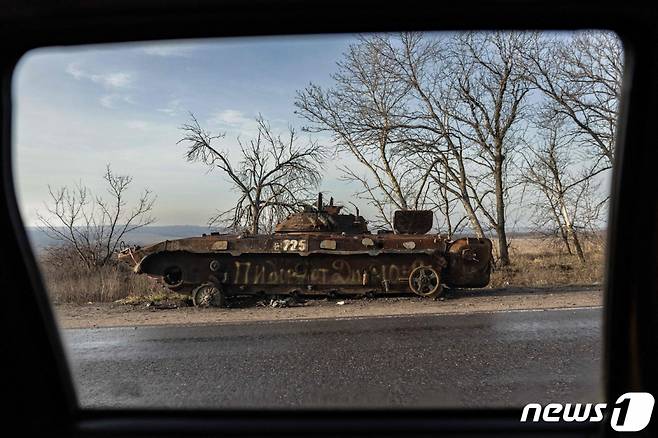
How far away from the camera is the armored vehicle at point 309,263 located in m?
11.5

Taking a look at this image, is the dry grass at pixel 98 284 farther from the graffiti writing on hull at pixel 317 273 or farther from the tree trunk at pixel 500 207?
the tree trunk at pixel 500 207

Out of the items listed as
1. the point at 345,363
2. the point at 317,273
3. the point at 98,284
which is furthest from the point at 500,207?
the point at 345,363

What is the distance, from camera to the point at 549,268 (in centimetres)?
1537

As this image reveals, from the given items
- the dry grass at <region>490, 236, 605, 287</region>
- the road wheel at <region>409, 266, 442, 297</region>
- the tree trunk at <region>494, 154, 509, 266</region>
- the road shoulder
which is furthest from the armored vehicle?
the tree trunk at <region>494, 154, 509, 266</region>

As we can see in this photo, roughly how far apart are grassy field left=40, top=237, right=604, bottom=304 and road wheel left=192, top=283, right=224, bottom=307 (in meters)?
1.02

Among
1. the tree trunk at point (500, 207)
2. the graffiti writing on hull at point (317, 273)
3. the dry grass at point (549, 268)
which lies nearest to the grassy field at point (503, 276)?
the dry grass at point (549, 268)

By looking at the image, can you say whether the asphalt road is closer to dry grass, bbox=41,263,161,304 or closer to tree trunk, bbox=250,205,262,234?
dry grass, bbox=41,263,161,304

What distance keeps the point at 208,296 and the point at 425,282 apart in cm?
491

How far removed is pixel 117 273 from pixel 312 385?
30.1 feet

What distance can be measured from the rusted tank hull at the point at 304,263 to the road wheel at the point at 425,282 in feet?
0.31

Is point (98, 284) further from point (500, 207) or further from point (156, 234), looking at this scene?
point (500, 207)

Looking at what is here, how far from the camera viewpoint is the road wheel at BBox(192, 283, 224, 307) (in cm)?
1103

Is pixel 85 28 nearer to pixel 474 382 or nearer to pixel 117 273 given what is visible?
pixel 474 382

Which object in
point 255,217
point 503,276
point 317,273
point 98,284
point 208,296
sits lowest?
point 208,296
